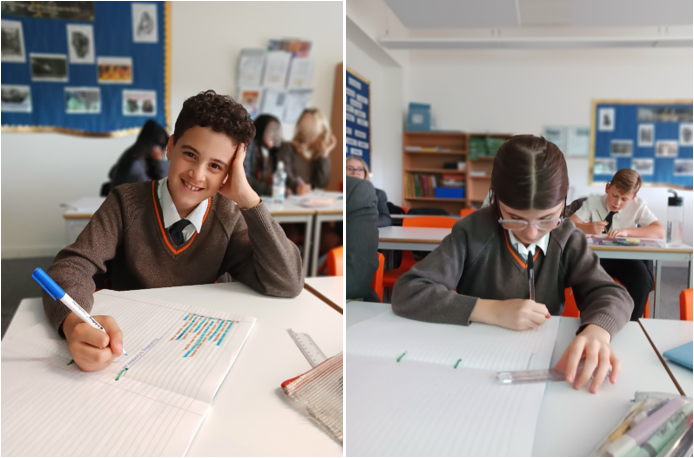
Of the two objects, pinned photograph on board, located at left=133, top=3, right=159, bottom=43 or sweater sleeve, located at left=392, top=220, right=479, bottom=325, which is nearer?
sweater sleeve, located at left=392, top=220, right=479, bottom=325

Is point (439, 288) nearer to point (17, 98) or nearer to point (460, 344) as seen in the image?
point (460, 344)

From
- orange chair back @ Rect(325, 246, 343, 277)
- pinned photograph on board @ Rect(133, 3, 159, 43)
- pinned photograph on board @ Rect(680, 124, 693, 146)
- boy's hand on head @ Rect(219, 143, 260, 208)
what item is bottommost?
orange chair back @ Rect(325, 246, 343, 277)

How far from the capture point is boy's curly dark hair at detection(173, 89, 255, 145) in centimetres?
48

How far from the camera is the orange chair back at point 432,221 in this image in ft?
1.46

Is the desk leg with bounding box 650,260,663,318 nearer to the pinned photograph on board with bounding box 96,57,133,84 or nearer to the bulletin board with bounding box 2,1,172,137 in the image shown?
the bulletin board with bounding box 2,1,172,137

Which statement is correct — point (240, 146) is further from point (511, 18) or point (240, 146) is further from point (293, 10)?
point (293, 10)

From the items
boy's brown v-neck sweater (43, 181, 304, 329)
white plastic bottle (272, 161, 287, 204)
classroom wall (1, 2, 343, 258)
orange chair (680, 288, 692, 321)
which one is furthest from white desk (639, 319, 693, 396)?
classroom wall (1, 2, 343, 258)

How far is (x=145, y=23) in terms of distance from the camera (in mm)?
3338

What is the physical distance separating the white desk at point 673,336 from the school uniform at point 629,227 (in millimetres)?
17

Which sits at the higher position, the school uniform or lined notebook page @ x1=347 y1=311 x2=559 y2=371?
the school uniform

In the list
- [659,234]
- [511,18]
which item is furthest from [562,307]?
[511,18]

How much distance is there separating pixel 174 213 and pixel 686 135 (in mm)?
519

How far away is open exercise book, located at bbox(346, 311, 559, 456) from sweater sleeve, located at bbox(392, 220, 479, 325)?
14mm

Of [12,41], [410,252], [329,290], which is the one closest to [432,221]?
[410,252]
